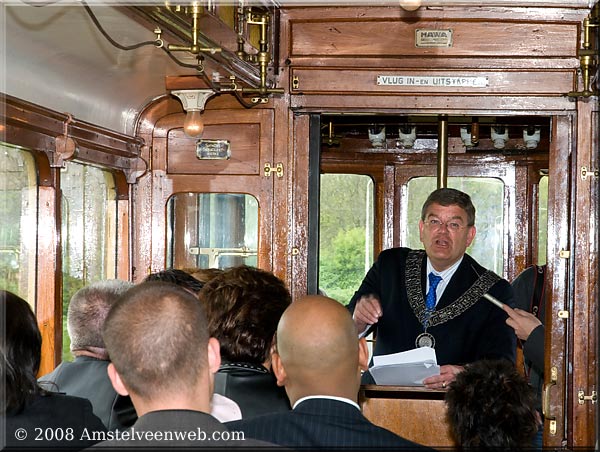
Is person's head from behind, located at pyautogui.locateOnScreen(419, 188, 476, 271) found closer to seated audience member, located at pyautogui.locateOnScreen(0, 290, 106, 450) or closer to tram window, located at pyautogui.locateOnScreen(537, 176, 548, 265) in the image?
seated audience member, located at pyautogui.locateOnScreen(0, 290, 106, 450)

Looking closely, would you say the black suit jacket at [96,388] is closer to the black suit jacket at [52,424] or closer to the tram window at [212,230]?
the black suit jacket at [52,424]

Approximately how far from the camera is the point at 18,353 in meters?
2.24

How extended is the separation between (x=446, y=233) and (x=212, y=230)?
1.25 metres

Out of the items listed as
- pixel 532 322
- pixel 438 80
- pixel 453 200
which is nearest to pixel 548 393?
pixel 532 322

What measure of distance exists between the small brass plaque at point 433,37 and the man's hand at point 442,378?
1533 millimetres

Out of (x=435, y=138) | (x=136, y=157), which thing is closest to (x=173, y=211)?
(x=136, y=157)

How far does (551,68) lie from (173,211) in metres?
2.04

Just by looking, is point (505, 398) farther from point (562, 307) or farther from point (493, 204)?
point (493, 204)

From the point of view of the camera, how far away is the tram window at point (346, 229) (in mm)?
6684

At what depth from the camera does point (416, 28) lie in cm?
423

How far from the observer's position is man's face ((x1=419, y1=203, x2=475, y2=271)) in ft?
13.7

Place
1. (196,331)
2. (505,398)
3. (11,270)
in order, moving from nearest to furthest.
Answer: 1. (196,331)
2. (505,398)
3. (11,270)

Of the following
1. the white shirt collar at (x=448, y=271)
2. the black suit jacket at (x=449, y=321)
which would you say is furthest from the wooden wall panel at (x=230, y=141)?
the white shirt collar at (x=448, y=271)

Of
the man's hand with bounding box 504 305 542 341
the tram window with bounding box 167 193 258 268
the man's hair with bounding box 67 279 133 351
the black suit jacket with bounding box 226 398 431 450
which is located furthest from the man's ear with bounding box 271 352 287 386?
the tram window with bounding box 167 193 258 268
